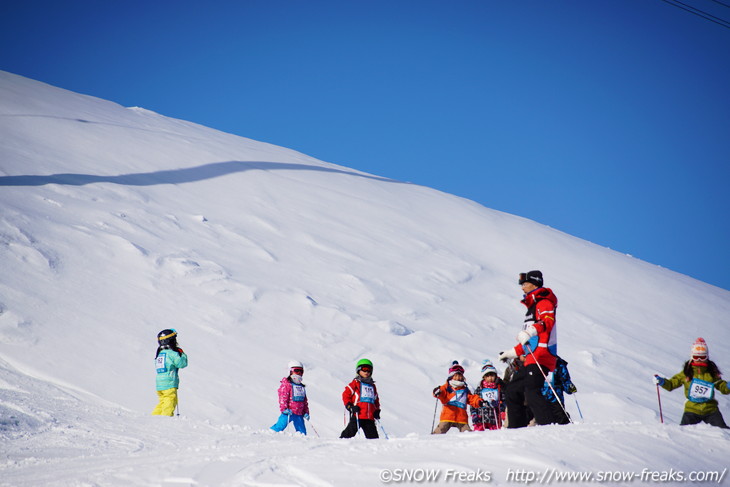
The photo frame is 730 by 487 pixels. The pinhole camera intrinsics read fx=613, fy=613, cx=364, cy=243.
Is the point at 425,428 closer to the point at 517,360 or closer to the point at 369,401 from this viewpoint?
the point at 369,401

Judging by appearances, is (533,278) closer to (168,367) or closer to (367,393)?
(367,393)

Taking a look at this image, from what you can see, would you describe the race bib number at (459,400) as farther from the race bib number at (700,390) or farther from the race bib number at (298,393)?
the race bib number at (700,390)

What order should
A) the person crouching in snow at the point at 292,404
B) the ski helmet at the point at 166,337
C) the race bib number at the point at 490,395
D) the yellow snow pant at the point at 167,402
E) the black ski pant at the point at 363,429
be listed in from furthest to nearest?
the race bib number at the point at 490,395 → the person crouching in snow at the point at 292,404 → the ski helmet at the point at 166,337 → the yellow snow pant at the point at 167,402 → the black ski pant at the point at 363,429

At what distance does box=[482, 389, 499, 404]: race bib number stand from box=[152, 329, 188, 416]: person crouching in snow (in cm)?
431

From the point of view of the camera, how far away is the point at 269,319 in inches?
467

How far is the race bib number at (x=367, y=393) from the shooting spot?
297 inches

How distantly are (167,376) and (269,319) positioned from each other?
399cm

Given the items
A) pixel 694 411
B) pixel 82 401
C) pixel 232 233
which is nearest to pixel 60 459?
pixel 82 401

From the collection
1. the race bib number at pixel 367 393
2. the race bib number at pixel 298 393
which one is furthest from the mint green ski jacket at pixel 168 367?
the race bib number at pixel 367 393

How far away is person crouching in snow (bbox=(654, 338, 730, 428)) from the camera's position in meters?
6.86

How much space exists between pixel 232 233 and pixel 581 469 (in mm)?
12663

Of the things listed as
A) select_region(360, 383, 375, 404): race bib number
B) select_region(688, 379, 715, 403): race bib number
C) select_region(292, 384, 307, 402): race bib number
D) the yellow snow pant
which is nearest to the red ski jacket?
select_region(688, 379, 715, 403): race bib number

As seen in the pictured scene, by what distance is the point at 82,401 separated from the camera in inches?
312

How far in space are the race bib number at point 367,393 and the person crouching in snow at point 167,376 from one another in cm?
232
